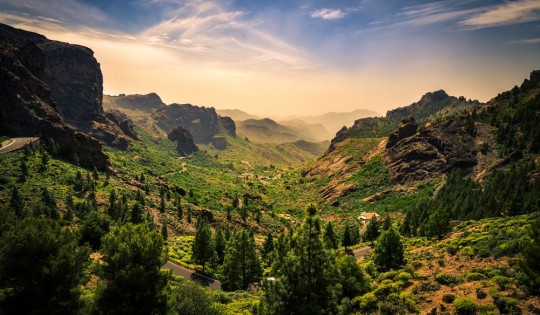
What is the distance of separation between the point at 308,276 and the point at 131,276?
14267mm

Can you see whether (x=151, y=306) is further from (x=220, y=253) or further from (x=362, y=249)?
(x=362, y=249)

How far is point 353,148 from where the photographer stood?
19250 cm

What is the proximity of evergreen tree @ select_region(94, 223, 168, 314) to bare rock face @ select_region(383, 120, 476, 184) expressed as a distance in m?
122

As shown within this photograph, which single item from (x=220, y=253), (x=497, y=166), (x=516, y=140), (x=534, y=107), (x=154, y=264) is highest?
(x=534, y=107)

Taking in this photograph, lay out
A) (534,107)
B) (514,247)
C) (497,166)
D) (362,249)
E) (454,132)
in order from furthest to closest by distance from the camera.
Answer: (454,132), (534,107), (497,166), (362,249), (514,247)

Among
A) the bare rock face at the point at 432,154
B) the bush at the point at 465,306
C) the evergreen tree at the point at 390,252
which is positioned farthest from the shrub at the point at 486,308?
the bare rock face at the point at 432,154

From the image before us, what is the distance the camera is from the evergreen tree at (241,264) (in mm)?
42938

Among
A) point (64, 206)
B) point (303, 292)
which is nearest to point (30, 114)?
point (64, 206)

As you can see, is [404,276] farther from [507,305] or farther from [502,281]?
[507,305]

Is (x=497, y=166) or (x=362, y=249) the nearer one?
(x=362, y=249)

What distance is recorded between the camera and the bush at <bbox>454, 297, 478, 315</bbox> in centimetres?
1778

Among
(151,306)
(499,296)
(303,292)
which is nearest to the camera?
(303,292)

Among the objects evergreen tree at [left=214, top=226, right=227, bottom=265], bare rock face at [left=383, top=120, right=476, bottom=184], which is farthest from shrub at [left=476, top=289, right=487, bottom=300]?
bare rock face at [left=383, top=120, right=476, bottom=184]

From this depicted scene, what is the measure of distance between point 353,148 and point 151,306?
189105mm
